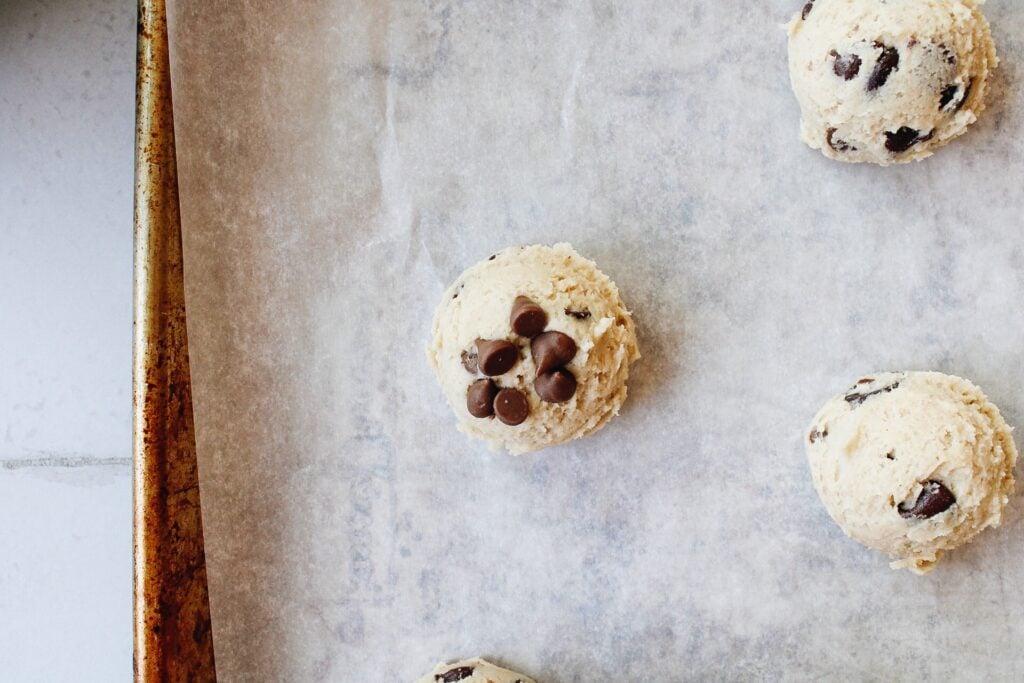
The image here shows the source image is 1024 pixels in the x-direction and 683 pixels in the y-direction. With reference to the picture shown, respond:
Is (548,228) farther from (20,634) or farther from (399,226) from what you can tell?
(20,634)

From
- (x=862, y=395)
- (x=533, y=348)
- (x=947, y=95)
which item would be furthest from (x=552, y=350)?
(x=947, y=95)

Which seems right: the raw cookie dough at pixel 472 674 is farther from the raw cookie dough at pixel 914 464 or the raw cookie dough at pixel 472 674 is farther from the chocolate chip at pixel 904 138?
the chocolate chip at pixel 904 138

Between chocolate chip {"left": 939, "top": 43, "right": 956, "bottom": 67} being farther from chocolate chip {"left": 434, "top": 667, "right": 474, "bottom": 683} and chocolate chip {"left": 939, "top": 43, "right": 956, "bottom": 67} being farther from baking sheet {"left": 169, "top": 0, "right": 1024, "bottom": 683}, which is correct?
chocolate chip {"left": 434, "top": 667, "right": 474, "bottom": 683}

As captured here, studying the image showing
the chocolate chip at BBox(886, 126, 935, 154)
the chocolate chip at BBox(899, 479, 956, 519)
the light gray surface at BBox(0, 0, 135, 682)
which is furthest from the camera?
the light gray surface at BBox(0, 0, 135, 682)

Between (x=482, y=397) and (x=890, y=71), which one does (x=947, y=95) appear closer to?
(x=890, y=71)

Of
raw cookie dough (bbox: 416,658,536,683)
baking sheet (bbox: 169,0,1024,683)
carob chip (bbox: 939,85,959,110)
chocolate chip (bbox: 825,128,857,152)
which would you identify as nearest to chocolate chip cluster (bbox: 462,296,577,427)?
baking sheet (bbox: 169,0,1024,683)

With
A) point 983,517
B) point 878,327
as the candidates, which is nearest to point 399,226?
point 878,327
